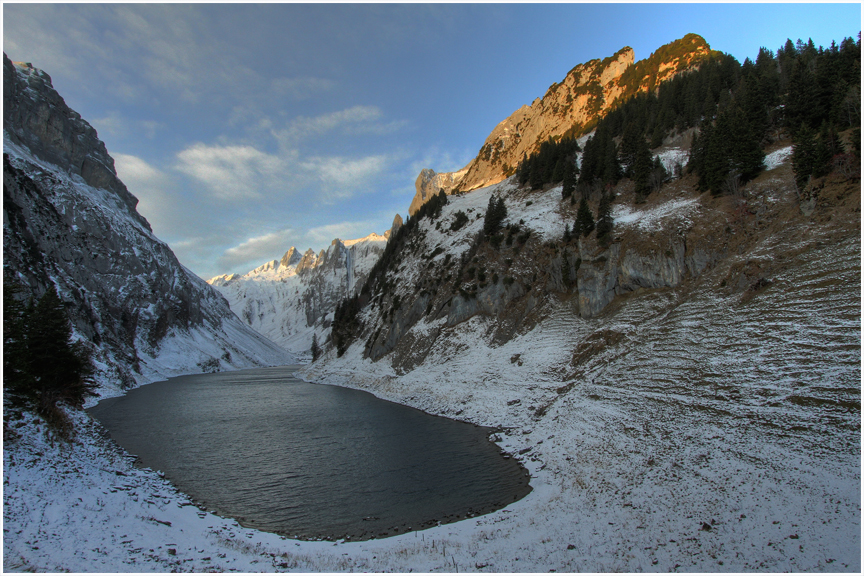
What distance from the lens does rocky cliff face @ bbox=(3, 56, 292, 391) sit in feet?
278

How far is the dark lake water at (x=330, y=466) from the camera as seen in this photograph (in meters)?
16.5

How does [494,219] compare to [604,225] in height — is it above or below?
above

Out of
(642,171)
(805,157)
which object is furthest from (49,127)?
(805,157)

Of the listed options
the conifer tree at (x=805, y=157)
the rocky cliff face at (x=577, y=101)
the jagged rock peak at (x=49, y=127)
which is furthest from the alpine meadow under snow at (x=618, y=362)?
the jagged rock peak at (x=49, y=127)

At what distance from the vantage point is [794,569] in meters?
9.77

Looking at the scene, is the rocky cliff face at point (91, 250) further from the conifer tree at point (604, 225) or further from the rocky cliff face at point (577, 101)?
the rocky cliff face at point (577, 101)

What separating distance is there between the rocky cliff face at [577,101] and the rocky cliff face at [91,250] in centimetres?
10625

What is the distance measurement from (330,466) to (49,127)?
160 meters

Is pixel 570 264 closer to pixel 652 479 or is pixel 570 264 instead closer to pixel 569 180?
pixel 569 180

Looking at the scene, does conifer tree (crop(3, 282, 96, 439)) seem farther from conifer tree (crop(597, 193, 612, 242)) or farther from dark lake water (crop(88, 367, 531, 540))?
conifer tree (crop(597, 193, 612, 242))

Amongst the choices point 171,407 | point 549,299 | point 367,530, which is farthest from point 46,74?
point 367,530

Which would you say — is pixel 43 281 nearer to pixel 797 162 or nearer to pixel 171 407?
pixel 171 407

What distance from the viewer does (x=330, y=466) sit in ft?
74.4

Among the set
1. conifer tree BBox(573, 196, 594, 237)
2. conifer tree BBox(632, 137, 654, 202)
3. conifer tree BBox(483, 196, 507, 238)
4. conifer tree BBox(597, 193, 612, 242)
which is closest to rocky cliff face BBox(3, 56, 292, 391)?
conifer tree BBox(483, 196, 507, 238)
